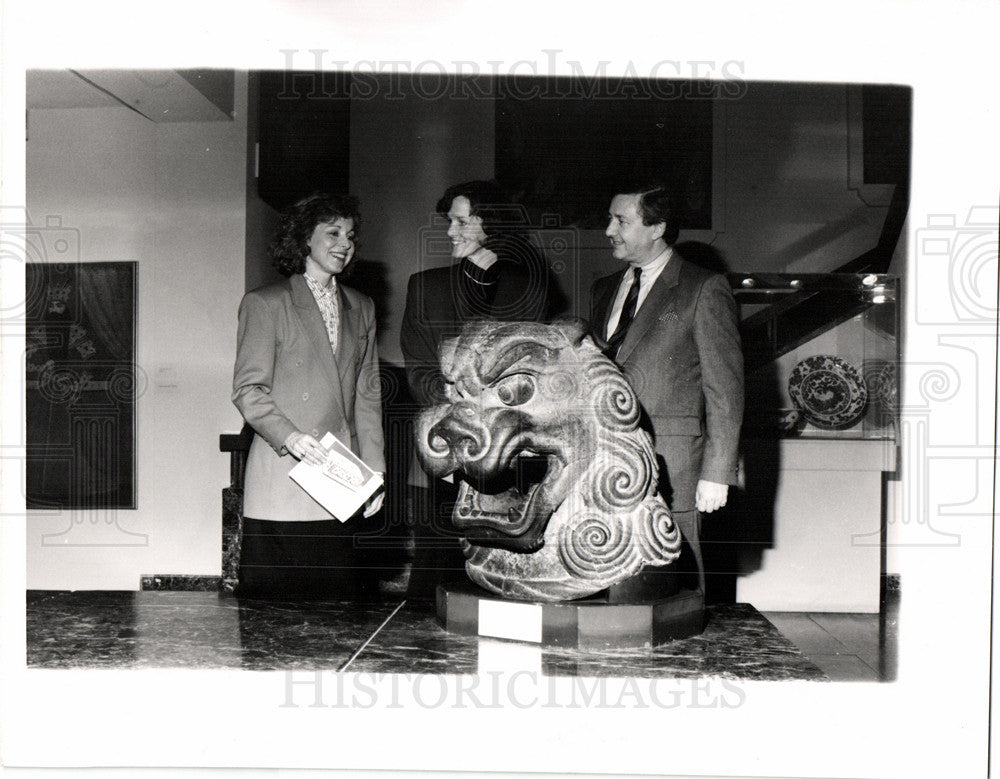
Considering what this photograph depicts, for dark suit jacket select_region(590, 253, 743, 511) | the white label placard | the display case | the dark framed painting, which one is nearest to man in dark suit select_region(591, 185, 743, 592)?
dark suit jacket select_region(590, 253, 743, 511)

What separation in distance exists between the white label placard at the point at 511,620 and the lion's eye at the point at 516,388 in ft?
0.97

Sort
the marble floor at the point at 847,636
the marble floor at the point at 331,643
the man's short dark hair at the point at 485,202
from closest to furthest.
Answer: the marble floor at the point at 331,643, the marble floor at the point at 847,636, the man's short dark hair at the point at 485,202

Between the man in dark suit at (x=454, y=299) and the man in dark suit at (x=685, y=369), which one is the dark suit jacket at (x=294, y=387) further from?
the man in dark suit at (x=685, y=369)

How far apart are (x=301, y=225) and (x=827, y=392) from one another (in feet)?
3.58

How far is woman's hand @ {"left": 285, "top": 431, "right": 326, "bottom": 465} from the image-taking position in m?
1.88

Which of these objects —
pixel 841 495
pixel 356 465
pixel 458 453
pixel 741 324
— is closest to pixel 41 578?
pixel 356 465

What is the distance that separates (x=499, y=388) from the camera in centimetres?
147

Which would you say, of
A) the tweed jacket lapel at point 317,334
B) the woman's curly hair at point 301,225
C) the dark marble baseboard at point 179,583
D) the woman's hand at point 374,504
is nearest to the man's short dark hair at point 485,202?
the woman's curly hair at point 301,225

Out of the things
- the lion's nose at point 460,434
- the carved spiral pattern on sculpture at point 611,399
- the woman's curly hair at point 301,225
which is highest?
the woman's curly hair at point 301,225

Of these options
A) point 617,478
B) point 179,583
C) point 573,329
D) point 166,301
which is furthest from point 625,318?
point 179,583

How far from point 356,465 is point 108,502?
1.56ft

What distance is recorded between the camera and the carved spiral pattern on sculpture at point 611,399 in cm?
145

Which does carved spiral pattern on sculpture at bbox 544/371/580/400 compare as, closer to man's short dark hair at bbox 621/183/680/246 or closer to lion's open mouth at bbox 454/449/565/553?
lion's open mouth at bbox 454/449/565/553

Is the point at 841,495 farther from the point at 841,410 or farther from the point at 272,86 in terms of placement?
the point at 272,86
